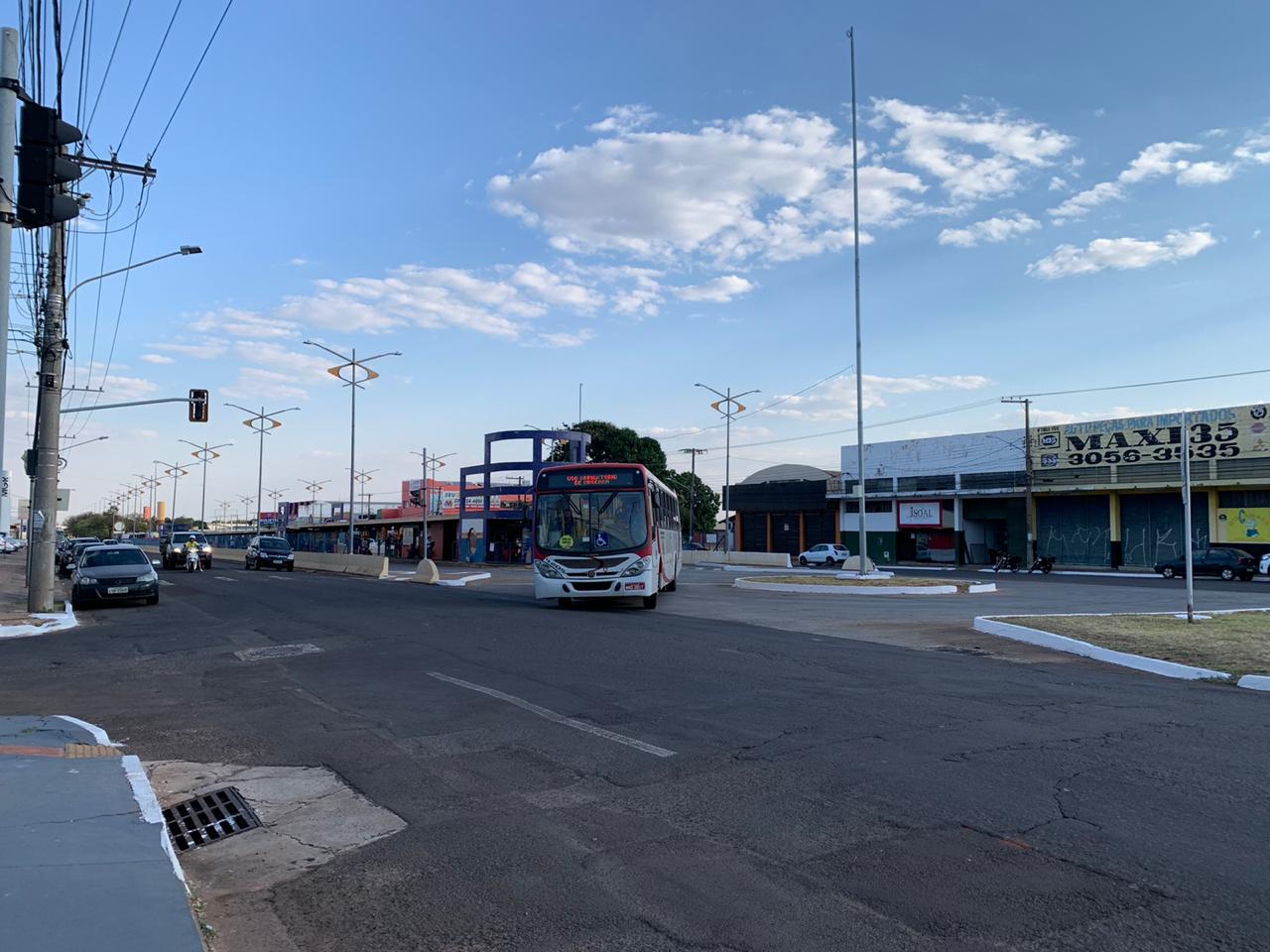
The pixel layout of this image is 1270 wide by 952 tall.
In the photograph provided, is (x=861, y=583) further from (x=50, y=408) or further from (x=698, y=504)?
(x=698, y=504)

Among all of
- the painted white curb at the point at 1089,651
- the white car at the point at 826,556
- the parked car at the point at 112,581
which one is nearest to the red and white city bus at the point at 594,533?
the painted white curb at the point at 1089,651

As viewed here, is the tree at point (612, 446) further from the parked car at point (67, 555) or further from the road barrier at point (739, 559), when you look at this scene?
the parked car at point (67, 555)

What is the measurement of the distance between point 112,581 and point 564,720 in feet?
59.3

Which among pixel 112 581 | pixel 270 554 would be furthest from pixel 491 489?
pixel 112 581

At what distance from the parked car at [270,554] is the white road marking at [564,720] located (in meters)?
40.6

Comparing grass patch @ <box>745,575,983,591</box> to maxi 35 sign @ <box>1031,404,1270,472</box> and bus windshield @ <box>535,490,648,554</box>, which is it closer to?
bus windshield @ <box>535,490,648,554</box>

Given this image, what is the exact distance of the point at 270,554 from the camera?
49.1 m

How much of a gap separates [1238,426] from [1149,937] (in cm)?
5338

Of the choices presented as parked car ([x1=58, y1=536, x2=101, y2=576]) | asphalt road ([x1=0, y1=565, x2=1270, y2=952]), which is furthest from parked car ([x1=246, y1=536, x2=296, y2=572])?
asphalt road ([x1=0, y1=565, x2=1270, y2=952])

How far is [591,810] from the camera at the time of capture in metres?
6.35

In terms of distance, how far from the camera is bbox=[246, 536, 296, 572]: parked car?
4906 centimetres

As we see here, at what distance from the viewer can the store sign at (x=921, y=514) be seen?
209 ft

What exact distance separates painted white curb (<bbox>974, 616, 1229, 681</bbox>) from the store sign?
4606 centimetres

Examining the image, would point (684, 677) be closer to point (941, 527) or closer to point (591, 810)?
point (591, 810)
